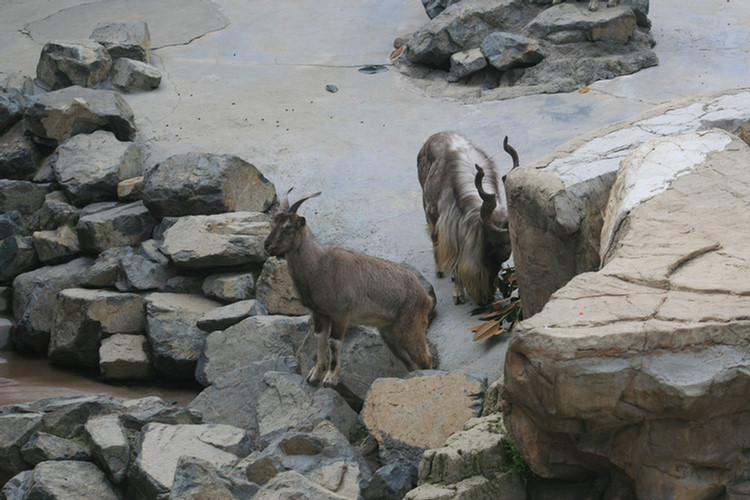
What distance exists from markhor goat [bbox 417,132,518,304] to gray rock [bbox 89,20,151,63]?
6133 mm

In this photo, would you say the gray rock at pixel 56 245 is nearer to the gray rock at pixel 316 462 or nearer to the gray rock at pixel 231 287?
the gray rock at pixel 231 287

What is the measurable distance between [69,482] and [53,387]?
3.06 meters

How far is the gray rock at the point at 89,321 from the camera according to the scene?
905 cm

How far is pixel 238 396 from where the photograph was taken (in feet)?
24.0

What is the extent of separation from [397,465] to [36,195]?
23.7ft

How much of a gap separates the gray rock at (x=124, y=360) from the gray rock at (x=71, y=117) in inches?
142

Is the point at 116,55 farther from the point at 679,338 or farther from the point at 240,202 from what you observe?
the point at 679,338

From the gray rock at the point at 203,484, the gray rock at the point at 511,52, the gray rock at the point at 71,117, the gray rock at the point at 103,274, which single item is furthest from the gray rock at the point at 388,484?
the gray rock at the point at 511,52

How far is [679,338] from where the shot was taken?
139 inches

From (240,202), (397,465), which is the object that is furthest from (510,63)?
(397,465)

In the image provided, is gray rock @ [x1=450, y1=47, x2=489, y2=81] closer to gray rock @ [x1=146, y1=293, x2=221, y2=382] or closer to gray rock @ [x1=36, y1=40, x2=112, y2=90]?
gray rock @ [x1=36, y1=40, x2=112, y2=90]

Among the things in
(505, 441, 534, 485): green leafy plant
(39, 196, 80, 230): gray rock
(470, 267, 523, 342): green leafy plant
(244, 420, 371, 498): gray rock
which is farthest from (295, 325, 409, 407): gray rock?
(39, 196, 80, 230): gray rock

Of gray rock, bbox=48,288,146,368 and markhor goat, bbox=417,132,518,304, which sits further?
gray rock, bbox=48,288,146,368

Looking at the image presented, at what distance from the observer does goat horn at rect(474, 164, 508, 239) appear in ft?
24.9
